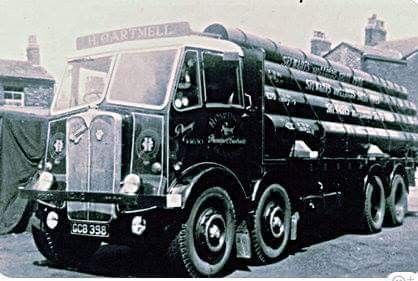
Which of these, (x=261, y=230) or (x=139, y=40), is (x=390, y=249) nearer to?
(x=261, y=230)

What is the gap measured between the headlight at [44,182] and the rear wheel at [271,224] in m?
2.30

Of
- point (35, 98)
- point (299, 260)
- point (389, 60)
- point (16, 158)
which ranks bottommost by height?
point (299, 260)

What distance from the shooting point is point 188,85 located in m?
5.72

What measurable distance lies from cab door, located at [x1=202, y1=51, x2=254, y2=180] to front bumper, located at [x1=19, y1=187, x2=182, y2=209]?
844 millimetres

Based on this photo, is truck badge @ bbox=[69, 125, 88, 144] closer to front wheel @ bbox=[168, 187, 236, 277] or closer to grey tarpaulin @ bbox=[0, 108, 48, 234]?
front wheel @ bbox=[168, 187, 236, 277]

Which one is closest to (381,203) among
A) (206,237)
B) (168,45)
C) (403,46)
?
(206,237)

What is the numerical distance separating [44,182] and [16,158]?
10.5 feet

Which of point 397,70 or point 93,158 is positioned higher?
point 397,70

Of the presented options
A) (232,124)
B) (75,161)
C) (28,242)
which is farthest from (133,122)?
(28,242)

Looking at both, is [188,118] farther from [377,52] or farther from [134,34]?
[377,52]

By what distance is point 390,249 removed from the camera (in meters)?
7.66

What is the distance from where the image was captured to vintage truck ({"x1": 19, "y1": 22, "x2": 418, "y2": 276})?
17.9 ft

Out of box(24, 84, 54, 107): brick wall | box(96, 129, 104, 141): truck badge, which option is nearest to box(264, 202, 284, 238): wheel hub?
box(96, 129, 104, 141): truck badge

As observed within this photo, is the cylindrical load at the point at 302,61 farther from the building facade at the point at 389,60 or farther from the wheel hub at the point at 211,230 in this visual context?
the building facade at the point at 389,60
